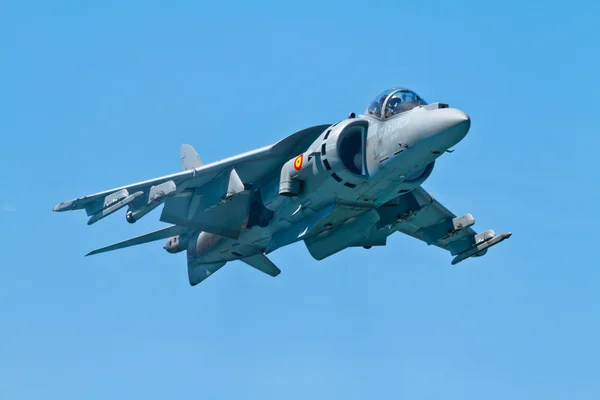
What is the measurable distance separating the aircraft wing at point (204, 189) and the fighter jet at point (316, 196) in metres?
0.03

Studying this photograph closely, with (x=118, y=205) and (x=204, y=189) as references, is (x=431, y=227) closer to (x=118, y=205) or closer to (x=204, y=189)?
(x=204, y=189)

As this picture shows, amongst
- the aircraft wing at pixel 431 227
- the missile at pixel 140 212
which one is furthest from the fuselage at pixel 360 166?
the missile at pixel 140 212

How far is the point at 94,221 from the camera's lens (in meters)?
26.6

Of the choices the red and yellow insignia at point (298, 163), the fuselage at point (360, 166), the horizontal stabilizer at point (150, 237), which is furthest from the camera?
the horizontal stabilizer at point (150, 237)

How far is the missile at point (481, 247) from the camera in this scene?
2900 centimetres

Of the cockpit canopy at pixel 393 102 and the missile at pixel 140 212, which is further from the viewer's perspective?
the missile at pixel 140 212

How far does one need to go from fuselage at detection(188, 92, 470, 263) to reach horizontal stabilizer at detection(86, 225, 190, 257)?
3.72 meters

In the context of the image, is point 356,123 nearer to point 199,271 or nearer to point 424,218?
point 424,218

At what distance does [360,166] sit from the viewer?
80.7 ft

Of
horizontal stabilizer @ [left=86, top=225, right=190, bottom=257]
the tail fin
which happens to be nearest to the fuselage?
the tail fin

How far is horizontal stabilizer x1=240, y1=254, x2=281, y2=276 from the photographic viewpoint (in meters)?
29.8

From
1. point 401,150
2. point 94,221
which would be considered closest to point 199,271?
point 94,221

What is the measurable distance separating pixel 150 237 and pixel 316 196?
6433 millimetres

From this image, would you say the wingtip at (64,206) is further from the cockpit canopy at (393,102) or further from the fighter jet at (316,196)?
the cockpit canopy at (393,102)
